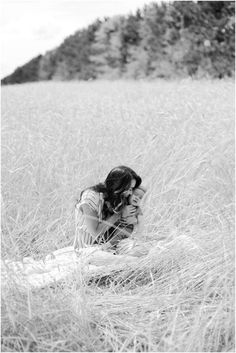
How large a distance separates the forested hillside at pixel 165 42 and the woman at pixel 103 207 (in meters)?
9.03

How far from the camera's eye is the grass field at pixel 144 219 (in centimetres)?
241

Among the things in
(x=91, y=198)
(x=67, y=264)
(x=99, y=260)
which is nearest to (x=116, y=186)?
(x=91, y=198)

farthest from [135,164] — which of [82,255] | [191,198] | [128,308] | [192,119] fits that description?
[128,308]

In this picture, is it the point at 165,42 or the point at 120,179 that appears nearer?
the point at 120,179

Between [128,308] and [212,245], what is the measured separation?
20.8 inches

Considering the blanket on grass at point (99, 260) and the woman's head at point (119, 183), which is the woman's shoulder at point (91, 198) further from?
the blanket on grass at point (99, 260)

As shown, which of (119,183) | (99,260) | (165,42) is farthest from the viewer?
(165,42)

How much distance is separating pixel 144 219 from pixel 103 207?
0.59 meters

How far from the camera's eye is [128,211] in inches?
136

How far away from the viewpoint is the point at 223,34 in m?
13.8

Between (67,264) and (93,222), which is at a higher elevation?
(93,222)

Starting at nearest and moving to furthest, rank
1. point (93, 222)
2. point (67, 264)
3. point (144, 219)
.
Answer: point (67, 264) < point (93, 222) < point (144, 219)

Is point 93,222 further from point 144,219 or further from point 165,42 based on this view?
point 165,42

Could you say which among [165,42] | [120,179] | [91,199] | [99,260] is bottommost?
[99,260]
